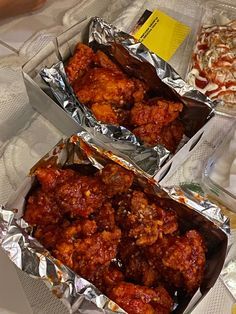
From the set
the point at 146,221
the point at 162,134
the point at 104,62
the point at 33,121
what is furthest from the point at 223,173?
the point at 33,121

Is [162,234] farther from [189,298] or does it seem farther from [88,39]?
[88,39]

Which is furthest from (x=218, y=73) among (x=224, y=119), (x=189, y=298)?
(x=189, y=298)

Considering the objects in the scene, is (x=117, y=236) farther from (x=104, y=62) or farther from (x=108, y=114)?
(x=104, y=62)

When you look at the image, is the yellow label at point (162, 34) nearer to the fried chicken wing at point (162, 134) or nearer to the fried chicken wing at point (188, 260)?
the fried chicken wing at point (162, 134)

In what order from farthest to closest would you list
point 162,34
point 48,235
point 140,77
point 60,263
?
1. point 162,34
2. point 140,77
3. point 48,235
4. point 60,263

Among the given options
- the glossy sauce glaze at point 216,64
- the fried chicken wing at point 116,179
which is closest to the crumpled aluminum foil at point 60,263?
the fried chicken wing at point 116,179
